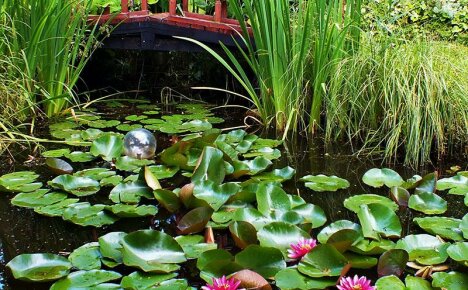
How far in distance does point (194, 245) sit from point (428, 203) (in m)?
0.93

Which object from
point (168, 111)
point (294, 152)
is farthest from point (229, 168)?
point (168, 111)

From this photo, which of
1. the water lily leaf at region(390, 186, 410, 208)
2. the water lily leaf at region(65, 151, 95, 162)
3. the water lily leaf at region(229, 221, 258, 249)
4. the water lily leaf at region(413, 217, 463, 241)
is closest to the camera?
the water lily leaf at region(229, 221, 258, 249)

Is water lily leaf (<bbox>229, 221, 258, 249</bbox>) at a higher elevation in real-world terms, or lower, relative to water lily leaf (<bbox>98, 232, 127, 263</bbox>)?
higher

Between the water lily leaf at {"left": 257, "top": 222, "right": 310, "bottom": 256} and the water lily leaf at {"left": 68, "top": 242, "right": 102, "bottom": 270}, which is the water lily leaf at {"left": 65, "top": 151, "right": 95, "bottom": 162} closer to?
the water lily leaf at {"left": 68, "top": 242, "right": 102, "bottom": 270}

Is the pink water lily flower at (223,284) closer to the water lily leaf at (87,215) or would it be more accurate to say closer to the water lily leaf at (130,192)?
the water lily leaf at (87,215)

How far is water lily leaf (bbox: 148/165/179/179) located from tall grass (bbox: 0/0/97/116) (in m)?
0.85

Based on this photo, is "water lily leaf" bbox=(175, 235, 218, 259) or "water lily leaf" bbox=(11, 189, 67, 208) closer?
"water lily leaf" bbox=(175, 235, 218, 259)

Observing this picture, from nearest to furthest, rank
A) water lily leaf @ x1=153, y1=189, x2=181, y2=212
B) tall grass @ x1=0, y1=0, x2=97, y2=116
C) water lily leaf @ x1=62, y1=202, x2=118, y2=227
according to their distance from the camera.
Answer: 1. water lily leaf @ x1=62, y1=202, x2=118, y2=227
2. water lily leaf @ x1=153, y1=189, x2=181, y2=212
3. tall grass @ x1=0, y1=0, x2=97, y2=116

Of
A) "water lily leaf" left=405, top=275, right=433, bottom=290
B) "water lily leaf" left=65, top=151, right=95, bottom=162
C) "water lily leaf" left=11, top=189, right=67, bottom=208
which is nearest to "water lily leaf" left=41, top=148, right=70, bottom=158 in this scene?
"water lily leaf" left=65, top=151, right=95, bottom=162

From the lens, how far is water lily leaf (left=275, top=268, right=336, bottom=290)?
1537mm

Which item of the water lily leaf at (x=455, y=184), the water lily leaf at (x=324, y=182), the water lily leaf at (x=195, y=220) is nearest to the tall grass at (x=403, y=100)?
the water lily leaf at (x=455, y=184)

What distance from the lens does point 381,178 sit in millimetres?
2436

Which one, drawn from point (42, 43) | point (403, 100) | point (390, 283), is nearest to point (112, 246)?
point (390, 283)

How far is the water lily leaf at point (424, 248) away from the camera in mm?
1712
